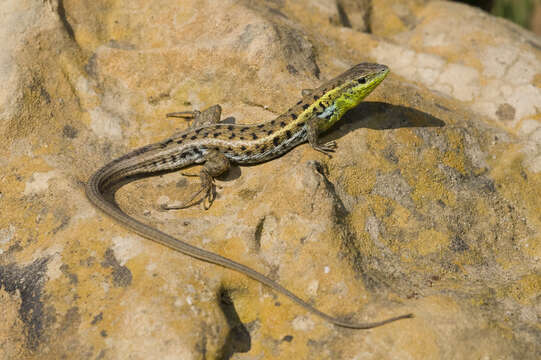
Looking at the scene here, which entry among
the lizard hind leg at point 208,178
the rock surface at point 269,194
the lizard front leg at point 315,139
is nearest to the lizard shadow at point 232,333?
the rock surface at point 269,194

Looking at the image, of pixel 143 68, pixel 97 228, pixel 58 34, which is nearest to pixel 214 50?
pixel 143 68

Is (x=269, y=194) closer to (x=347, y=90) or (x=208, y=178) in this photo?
(x=208, y=178)

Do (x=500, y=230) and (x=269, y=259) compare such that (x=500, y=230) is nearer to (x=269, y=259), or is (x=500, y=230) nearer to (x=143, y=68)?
(x=269, y=259)

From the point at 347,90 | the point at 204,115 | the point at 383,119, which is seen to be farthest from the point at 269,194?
the point at 383,119

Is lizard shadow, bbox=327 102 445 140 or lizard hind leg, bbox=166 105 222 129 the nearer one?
lizard shadow, bbox=327 102 445 140

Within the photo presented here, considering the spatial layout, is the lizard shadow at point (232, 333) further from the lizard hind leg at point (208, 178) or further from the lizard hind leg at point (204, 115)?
the lizard hind leg at point (204, 115)

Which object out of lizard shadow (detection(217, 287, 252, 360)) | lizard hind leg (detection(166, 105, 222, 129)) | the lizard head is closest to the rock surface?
lizard shadow (detection(217, 287, 252, 360))

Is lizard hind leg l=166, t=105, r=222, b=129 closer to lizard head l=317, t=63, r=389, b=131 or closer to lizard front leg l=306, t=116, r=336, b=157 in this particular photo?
lizard front leg l=306, t=116, r=336, b=157
